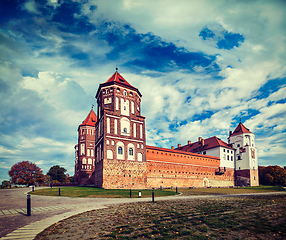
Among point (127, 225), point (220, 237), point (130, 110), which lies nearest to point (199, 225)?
point (220, 237)

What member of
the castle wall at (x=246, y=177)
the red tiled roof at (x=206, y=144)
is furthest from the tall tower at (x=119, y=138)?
the castle wall at (x=246, y=177)

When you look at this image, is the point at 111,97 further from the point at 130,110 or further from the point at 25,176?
the point at 25,176

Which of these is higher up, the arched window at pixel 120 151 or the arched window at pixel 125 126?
the arched window at pixel 125 126

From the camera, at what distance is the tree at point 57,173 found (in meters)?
71.9

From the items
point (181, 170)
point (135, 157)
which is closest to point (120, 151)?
point (135, 157)

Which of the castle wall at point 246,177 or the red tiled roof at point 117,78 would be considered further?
the castle wall at point 246,177

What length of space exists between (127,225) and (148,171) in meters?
33.5

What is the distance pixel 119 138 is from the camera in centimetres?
3525

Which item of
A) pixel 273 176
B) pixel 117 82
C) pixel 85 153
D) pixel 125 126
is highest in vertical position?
pixel 117 82

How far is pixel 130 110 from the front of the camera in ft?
125

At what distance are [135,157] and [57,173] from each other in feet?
163

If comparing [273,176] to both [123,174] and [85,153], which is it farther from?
[85,153]

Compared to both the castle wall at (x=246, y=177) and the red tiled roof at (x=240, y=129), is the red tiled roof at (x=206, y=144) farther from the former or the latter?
the castle wall at (x=246, y=177)

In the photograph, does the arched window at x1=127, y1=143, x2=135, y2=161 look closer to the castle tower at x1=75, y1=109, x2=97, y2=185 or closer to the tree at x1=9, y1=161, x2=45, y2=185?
the castle tower at x1=75, y1=109, x2=97, y2=185
